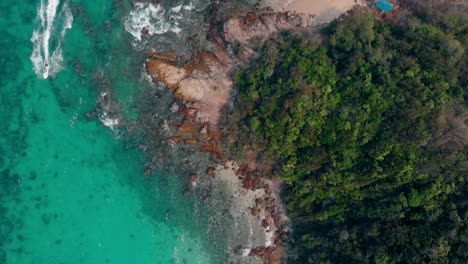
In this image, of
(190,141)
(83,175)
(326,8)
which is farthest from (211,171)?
(326,8)

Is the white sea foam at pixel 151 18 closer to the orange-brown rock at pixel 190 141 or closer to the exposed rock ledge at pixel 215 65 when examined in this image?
the exposed rock ledge at pixel 215 65

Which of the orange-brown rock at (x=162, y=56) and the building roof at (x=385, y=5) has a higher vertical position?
the orange-brown rock at (x=162, y=56)

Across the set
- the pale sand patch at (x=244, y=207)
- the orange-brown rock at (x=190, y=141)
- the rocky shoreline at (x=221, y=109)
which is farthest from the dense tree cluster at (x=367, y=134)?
the orange-brown rock at (x=190, y=141)

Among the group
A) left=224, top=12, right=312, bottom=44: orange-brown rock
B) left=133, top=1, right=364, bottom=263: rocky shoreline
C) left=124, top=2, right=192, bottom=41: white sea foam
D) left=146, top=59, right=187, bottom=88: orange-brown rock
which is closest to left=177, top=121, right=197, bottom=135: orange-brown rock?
left=133, top=1, right=364, bottom=263: rocky shoreline

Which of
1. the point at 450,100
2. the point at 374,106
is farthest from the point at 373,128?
the point at 450,100

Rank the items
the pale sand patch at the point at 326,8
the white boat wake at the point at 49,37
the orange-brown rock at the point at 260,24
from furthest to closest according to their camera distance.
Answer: the white boat wake at the point at 49,37 → the pale sand patch at the point at 326,8 → the orange-brown rock at the point at 260,24

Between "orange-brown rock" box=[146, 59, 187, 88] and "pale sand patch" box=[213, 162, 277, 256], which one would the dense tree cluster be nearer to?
"pale sand patch" box=[213, 162, 277, 256]
